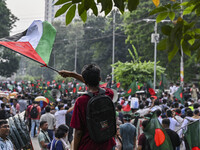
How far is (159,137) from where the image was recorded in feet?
20.8

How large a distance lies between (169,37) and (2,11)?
163 feet

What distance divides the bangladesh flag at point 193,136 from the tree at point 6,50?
44900mm

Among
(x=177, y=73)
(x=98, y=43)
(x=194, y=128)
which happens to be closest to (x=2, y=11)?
(x=98, y=43)

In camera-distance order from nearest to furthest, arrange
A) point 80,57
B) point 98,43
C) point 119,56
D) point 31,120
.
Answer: point 31,120, point 119,56, point 98,43, point 80,57

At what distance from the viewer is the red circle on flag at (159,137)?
6.31 meters

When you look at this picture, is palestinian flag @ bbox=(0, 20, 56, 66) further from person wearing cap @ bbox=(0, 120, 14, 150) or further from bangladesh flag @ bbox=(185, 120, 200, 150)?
bangladesh flag @ bbox=(185, 120, 200, 150)

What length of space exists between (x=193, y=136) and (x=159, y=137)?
68 centimetres

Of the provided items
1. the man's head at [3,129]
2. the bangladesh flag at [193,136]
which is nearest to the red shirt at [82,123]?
the man's head at [3,129]

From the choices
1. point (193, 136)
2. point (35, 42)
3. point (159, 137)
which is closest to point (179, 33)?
point (35, 42)

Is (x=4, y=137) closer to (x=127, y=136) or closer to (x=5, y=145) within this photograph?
(x=5, y=145)

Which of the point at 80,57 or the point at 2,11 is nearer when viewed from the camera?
the point at 2,11

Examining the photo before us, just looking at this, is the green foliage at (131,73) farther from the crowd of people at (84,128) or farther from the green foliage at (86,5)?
the green foliage at (86,5)

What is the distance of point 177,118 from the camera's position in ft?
33.6

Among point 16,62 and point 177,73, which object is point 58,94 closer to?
point 177,73
